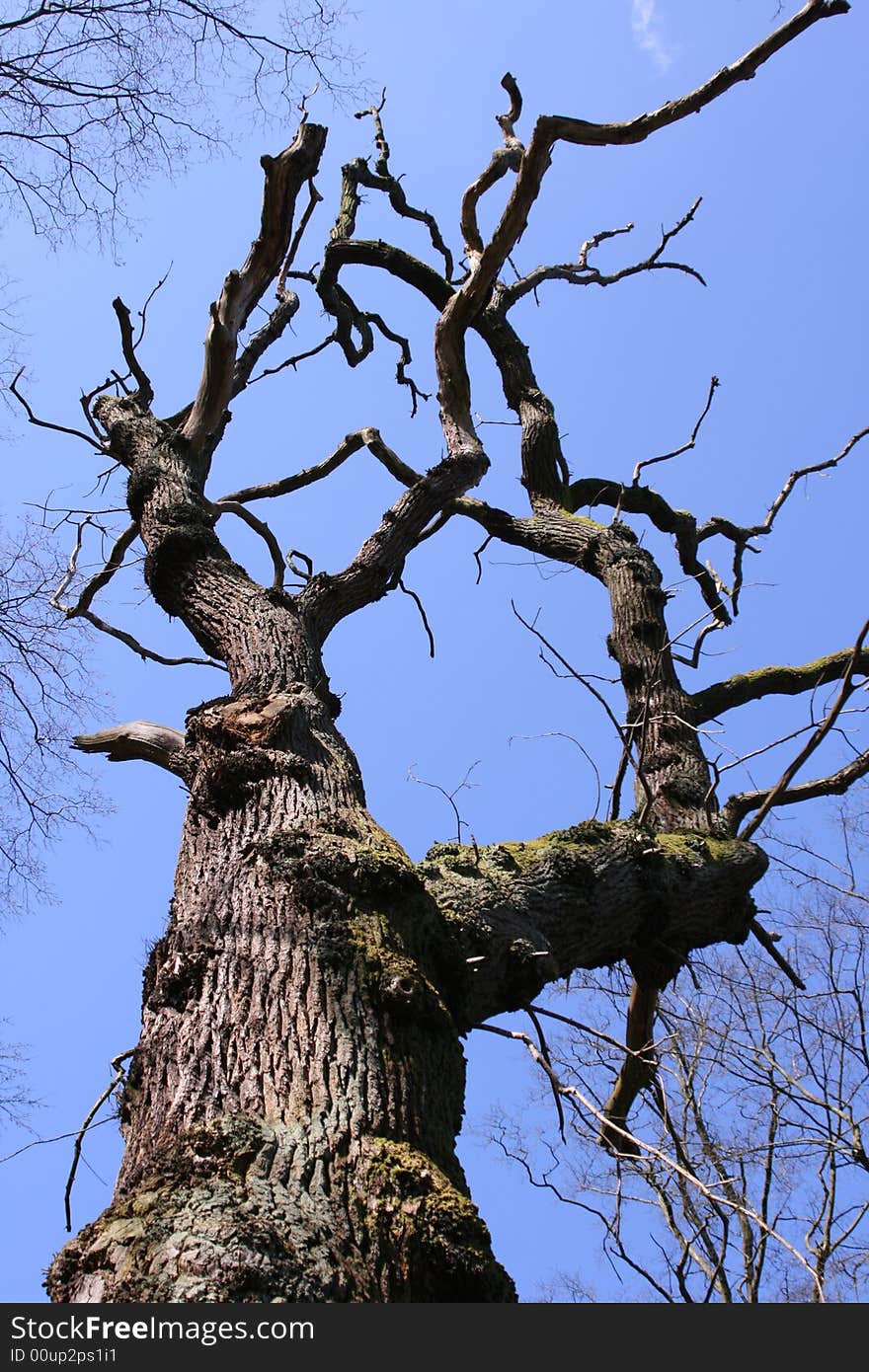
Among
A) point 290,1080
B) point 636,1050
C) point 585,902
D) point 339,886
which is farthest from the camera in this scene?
point 636,1050

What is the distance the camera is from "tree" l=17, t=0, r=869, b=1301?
5.81 feet

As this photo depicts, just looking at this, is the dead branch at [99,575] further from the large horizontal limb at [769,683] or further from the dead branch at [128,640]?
the large horizontal limb at [769,683]

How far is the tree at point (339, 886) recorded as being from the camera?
1771 mm

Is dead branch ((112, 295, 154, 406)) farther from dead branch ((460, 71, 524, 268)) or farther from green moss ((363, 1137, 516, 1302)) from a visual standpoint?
green moss ((363, 1137, 516, 1302))

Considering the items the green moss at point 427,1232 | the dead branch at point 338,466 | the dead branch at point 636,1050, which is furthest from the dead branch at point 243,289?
the green moss at point 427,1232

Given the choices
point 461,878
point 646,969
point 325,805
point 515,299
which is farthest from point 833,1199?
point 515,299

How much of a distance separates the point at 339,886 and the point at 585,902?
98cm

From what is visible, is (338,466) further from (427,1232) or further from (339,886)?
(427,1232)

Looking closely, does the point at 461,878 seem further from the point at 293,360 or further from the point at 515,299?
the point at 515,299

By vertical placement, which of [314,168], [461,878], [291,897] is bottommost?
[291,897]

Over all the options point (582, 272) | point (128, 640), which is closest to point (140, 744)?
point (128, 640)

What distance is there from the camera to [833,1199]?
18.4ft

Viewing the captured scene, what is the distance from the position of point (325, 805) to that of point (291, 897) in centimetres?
45

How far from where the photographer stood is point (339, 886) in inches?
97.5
